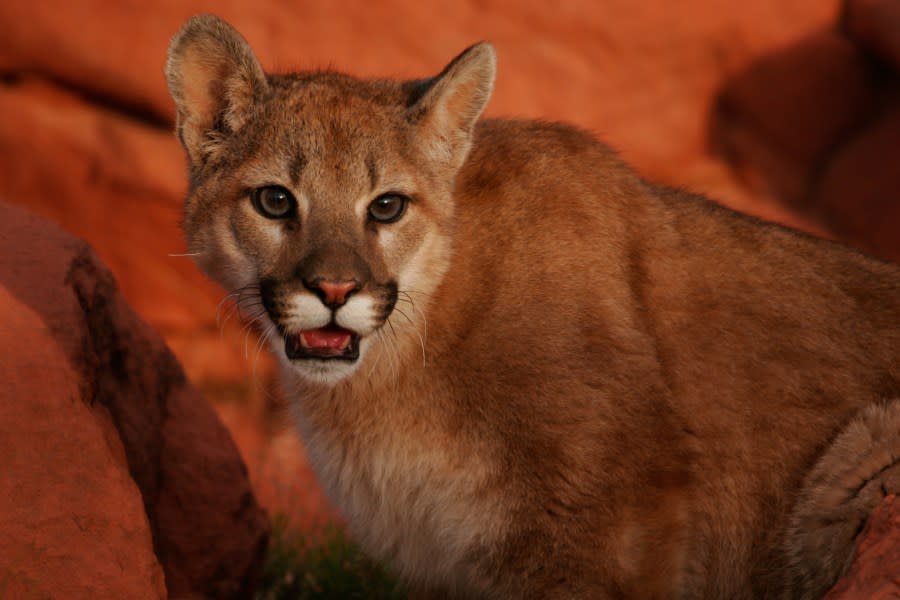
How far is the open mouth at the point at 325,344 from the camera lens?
159 inches

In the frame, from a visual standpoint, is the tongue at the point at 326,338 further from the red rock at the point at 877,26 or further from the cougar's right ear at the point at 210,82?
the red rock at the point at 877,26

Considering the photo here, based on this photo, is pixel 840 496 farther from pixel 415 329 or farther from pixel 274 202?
pixel 274 202

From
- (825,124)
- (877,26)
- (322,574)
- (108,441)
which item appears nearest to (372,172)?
(108,441)

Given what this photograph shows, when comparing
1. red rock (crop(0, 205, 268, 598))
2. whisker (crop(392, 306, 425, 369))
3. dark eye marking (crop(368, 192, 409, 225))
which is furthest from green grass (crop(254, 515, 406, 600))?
dark eye marking (crop(368, 192, 409, 225))

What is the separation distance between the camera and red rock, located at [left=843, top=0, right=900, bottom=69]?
28.7 feet

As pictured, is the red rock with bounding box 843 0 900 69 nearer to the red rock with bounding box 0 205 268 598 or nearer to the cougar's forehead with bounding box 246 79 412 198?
the cougar's forehead with bounding box 246 79 412 198

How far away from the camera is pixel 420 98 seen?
4426mm

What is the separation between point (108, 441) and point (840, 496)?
2476 millimetres

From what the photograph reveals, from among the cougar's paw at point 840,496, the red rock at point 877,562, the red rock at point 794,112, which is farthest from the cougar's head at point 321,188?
the red rock at point 794,112

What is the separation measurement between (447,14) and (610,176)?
179 inches

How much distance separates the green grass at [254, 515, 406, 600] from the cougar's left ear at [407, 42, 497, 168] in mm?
2029

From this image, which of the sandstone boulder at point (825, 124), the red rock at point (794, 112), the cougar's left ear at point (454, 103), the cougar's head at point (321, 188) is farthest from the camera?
the red rock at point (794, 112)

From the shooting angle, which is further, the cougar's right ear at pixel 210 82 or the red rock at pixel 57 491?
the cougar's right ear at pixel 210 82

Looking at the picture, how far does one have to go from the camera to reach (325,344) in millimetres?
4055
